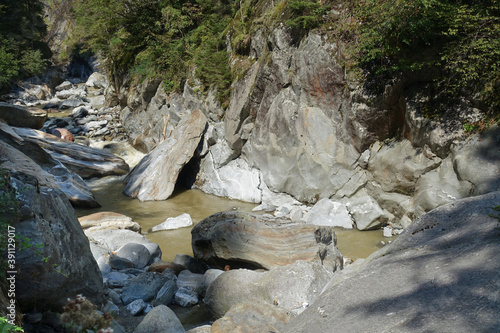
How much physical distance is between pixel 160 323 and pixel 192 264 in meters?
2.66

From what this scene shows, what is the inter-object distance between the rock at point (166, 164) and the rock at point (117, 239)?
3.36 m

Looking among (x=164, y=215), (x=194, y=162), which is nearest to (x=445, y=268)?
(x=164, y=215)

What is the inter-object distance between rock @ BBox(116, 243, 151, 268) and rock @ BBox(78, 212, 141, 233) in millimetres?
1425

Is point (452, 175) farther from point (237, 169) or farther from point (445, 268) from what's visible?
point (237, 169)

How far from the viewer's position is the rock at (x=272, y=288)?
14.0 feet

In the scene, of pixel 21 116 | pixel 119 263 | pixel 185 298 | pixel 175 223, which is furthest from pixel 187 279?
pixel 21 116

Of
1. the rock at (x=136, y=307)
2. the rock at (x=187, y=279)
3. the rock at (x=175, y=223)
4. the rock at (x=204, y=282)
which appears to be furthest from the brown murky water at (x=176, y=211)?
the rock at (x=136, y=307)

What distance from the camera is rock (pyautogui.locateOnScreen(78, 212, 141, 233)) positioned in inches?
308

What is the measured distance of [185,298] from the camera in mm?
4965

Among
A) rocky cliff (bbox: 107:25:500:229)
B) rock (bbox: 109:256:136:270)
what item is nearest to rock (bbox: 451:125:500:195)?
rocky cliff (bbox: 107:25:500:229)

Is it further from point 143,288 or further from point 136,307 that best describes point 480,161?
point 136,307

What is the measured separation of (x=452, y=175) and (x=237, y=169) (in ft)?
18.6

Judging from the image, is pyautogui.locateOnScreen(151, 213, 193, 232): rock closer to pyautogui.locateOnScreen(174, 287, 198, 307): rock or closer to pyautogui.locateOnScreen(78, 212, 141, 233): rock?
pyautogui.locateOnScreen(78, 212, 141, 233): rock

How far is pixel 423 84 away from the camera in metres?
7.43
